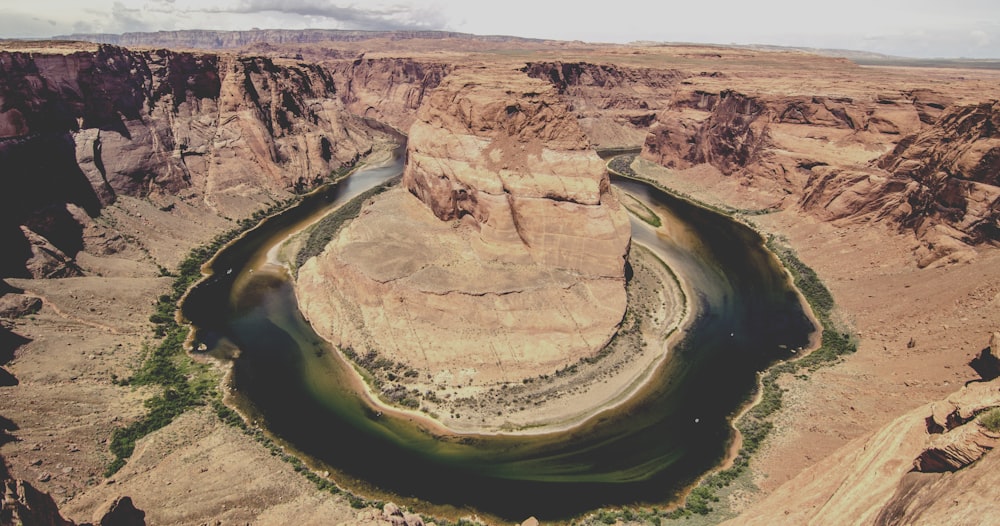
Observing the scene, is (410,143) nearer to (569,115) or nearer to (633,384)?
(569,115)

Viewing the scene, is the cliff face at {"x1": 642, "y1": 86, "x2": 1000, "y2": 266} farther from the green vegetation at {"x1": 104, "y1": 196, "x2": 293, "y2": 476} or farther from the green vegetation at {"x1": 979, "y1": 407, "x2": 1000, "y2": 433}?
the green vegetation at {"x1": 104, "y1": 196, "x2": 293, "y2": 476}

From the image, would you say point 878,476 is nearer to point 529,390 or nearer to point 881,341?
point 529,390

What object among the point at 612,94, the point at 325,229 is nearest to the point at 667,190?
the point at 612,94

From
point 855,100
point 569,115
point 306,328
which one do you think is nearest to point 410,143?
point 569,115

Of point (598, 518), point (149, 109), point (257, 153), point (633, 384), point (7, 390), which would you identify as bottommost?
point (598, 518)

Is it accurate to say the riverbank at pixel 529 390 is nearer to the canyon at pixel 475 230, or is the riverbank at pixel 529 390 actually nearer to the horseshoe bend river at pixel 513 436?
the horseshoe bend river at pixel 513 436

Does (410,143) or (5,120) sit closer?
(5,120)

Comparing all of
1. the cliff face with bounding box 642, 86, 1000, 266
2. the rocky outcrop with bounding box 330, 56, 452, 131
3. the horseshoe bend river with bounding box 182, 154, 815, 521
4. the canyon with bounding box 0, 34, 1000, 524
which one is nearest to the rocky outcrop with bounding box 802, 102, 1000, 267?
the cliff face with bounding box 642, 86, 1000, 266

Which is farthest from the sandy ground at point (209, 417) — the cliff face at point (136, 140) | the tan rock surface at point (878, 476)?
the cliff face at point (136, 140)
